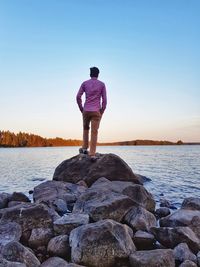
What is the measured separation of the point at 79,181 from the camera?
1440 centimetres

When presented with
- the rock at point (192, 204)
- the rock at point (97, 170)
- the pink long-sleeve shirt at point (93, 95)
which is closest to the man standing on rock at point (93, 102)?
the pink long-sleeve shirt at point (93, 95)

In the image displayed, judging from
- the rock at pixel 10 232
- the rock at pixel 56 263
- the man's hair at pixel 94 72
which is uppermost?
the man's hair at pixel 94 72

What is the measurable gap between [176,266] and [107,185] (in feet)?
17.7

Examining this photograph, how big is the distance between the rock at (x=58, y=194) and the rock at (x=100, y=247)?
420cm

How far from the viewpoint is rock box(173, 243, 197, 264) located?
6.93 metres

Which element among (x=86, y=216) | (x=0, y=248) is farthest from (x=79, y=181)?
(x=0, y=248)

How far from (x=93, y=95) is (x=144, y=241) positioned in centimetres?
730

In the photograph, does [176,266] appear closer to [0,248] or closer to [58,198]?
[0,248]

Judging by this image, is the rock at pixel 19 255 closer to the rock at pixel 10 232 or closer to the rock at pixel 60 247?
the rock at pixel 60 247

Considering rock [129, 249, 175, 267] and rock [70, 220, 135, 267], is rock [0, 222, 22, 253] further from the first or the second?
rock [129, 249, 175, 267]

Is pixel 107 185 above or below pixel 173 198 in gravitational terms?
above

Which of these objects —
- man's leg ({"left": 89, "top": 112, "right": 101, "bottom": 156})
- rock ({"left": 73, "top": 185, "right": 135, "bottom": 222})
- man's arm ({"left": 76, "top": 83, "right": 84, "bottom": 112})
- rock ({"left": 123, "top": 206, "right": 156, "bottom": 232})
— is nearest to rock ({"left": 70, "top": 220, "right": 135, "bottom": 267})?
rock ({"left": 123, "top": 206, "right": 156, "bottom": 232})

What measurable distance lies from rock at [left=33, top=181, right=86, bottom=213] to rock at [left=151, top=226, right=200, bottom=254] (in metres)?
4.09

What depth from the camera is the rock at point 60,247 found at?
734cm
